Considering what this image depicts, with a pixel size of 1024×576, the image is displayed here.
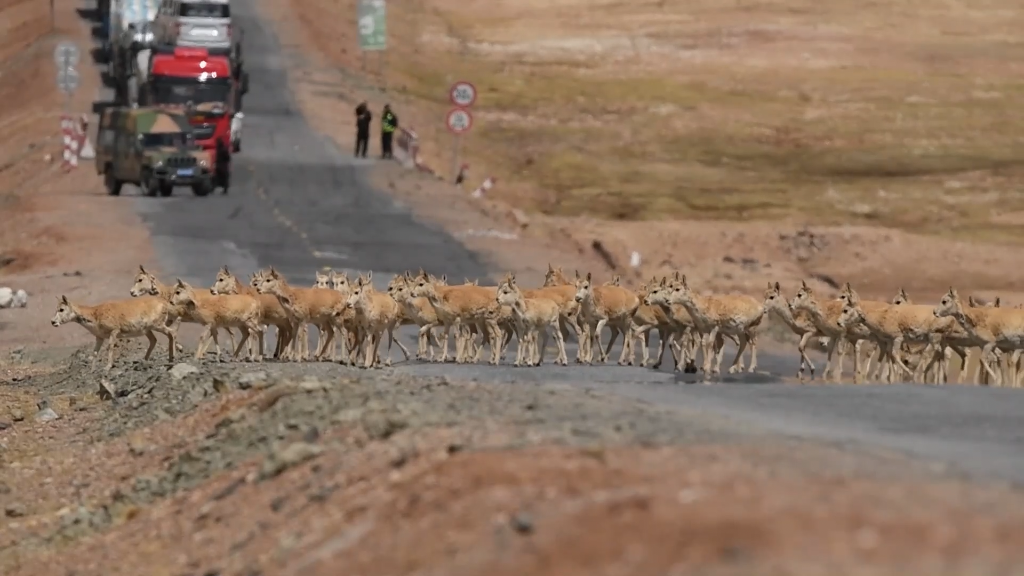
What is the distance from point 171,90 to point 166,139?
6.19m

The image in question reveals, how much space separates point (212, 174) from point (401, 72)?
33453 millimetres

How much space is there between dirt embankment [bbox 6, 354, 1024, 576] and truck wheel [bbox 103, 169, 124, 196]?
30.8 meters

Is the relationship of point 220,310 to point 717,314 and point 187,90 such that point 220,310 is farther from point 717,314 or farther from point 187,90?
point 187,90

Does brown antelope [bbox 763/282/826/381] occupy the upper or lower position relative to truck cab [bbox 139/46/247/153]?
lower

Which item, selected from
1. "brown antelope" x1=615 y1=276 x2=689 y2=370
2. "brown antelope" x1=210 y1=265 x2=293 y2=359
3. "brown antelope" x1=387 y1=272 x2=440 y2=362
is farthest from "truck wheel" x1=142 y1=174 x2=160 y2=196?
"brown antelope" x1=387 y1=272 x2=440 y2=362

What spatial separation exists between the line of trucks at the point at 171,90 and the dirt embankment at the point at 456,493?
29.8m

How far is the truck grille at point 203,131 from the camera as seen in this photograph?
166ft

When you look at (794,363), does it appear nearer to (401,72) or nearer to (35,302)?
(35,302)

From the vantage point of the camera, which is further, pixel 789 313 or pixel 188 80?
pixel 188 80

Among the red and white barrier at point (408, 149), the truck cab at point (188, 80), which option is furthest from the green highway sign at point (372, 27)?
the truck cab at point (188, 80)

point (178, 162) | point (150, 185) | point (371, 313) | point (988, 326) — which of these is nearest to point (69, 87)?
point (150, 185)

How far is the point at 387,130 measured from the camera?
5728 cm

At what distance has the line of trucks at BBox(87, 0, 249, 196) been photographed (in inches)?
1976

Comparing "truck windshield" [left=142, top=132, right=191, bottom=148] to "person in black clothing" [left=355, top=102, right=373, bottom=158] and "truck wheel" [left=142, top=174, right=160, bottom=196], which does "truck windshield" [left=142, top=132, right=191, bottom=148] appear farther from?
"person in black clothing" [left=355, top=102, right=373, bottom=158]
